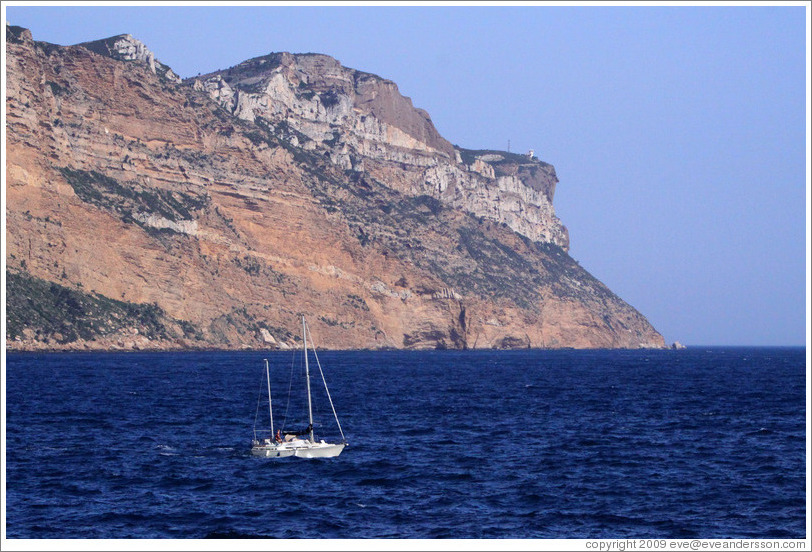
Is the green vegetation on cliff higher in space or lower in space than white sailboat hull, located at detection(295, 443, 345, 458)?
higher

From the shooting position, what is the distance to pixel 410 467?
45.2 m

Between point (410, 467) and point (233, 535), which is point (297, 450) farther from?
point (233, 535)

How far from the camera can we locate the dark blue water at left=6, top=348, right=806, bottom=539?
34406 mm

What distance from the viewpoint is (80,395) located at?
75.0 metres

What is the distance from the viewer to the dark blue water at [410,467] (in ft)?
113

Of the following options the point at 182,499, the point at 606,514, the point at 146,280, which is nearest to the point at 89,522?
the point at 182,499

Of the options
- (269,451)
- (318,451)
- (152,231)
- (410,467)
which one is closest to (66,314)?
(152,231)

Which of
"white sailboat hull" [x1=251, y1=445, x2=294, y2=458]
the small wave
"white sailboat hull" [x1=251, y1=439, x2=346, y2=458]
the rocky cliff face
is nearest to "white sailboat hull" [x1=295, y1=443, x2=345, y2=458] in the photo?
"white sailboat hull" [x1=251, y1=439, x2=346, y2=458]

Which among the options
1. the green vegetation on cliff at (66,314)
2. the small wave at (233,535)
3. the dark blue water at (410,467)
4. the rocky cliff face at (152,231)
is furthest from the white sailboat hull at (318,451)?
the rocky cliff face at (152,231)

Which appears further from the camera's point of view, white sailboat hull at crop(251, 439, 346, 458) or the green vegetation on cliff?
the green vegetation on cliff

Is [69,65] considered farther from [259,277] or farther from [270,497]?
[270,497]

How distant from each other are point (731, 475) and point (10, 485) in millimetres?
29149

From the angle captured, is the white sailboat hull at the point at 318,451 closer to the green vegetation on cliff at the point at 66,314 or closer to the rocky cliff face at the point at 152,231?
the green vegetation on cliff at the point at 66,314

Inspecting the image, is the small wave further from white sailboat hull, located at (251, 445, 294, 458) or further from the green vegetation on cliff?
the green vegetation on cliff
